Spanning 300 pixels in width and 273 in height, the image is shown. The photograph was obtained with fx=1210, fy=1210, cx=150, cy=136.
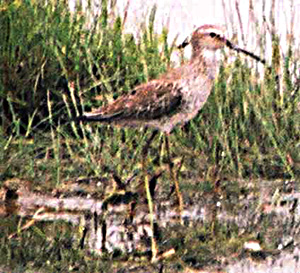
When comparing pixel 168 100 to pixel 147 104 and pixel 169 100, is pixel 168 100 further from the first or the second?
pixel 147 104

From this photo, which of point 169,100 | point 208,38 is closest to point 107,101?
point 208,38

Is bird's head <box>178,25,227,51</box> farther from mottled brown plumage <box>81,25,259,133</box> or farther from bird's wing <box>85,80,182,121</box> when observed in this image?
bird's wing <box>85,80,182,121</box>

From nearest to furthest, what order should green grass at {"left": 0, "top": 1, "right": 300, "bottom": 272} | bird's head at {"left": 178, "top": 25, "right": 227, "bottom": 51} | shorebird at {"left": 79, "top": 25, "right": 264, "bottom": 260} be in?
shorebird at {"left": 79, "top": 25, "right": 264, "bottom": 260} < bird's head at {"left": 178, "top": 25, "right": 227, "bottom": 51} < green grass at {"left": 0, "top": 1, "right": 300, "bottom": 272}

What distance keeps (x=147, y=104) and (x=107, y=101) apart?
5.77 ft

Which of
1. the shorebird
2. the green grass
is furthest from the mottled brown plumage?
the green grass

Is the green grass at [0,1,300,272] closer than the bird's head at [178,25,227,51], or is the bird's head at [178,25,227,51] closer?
the bird's head at [178,25,227,51]

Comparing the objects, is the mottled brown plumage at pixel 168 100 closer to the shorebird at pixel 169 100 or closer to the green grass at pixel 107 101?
the shorebird at pixel 169 100

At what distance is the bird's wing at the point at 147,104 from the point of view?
7.13 m

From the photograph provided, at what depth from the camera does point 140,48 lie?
9.62 m

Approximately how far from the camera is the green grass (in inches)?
324

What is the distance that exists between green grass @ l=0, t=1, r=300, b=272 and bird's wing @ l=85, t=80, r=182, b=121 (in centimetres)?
72

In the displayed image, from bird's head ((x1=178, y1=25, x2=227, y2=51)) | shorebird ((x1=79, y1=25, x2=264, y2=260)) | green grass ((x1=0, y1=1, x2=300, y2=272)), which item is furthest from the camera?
green grass ((x1=0, y1=1, x2=300, y2=272))

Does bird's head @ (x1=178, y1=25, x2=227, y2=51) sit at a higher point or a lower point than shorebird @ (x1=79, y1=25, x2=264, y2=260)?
higher

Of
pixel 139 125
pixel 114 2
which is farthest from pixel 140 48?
pixel 139 125
